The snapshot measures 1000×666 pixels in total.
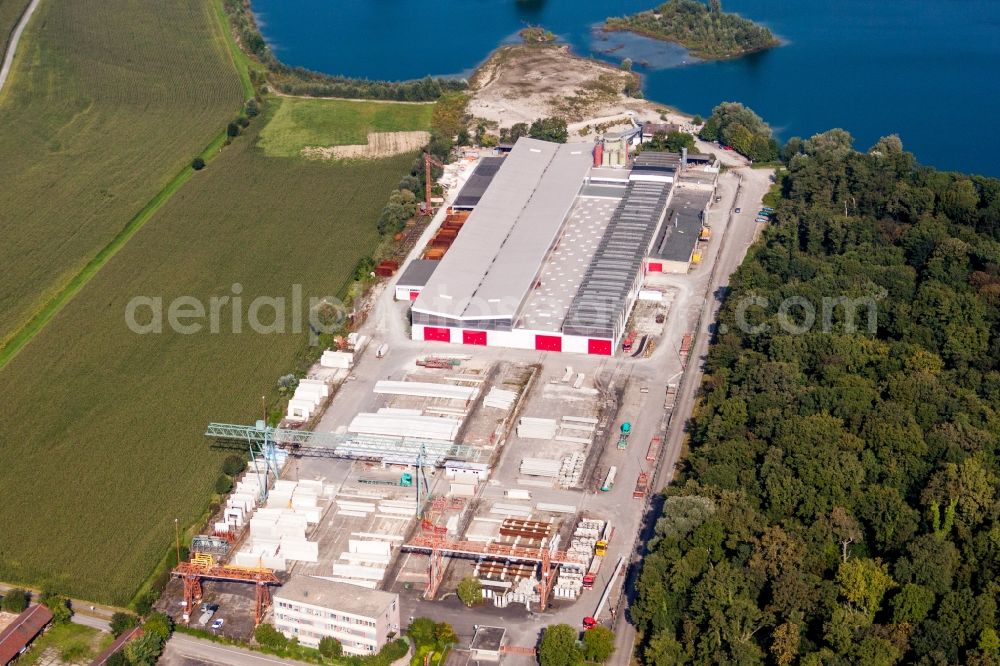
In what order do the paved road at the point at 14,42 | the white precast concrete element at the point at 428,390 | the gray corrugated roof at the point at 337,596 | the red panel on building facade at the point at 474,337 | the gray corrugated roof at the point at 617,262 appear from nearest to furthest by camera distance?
the gray corrugated roof at the point at 337,596 → the white precast concrete element at the point at 428,390 → the gray corrugated roof at the point at 617,262 → the red panel on building facade at the point at 474,337 → the paved road at the point at 14,42

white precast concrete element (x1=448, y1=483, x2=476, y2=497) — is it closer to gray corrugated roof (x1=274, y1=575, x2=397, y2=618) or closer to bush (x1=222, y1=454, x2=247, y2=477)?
gray corrugated roof (x1=274, y1=575, x2=397, y2=618)

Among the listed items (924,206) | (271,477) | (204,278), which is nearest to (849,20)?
(924,206)

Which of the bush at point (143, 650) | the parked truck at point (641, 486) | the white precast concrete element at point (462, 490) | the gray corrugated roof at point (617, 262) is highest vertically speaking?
the gray corrugated roof at point (617, 262)

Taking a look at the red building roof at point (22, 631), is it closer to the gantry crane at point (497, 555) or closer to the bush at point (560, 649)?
the gantry crane at point (497, 555)

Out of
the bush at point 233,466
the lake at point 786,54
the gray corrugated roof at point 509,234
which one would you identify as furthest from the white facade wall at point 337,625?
the lake at point 786,54

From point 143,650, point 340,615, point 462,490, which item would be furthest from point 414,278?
point 143,650

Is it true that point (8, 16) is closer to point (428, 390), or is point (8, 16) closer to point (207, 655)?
point (428, 390)

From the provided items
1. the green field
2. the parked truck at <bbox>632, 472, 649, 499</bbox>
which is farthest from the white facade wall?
the green field
